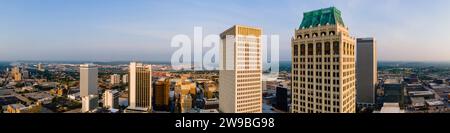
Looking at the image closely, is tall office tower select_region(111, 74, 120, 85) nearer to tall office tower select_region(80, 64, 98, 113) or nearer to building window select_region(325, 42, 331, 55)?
tall office tower select_region(80, 64, 98, 113)

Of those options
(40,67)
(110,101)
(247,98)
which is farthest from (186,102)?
(40,67)

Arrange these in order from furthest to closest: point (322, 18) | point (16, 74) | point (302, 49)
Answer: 1. point (302, 49)
2. point (322, 18)
3. point (16, 74)

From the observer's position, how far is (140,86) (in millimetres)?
12984

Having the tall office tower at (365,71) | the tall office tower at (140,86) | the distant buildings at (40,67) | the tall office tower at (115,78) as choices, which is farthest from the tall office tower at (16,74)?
the tall office tower at (365,71)

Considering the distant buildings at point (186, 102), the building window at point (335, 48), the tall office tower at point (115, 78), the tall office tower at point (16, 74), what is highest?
the building window at point (335, 48)

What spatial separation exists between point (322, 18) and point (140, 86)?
31.7 feet

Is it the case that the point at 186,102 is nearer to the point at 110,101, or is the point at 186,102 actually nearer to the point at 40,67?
the point at 110,101

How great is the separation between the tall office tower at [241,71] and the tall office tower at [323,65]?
19.1 ft

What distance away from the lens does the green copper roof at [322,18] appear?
17.2 feet

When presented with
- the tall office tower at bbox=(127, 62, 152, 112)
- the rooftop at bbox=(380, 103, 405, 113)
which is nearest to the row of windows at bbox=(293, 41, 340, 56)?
the rooftop at bbox=(380, 103, 405, 113)

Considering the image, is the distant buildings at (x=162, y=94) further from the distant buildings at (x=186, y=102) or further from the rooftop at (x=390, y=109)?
the rooftop at (x=390, y=109)

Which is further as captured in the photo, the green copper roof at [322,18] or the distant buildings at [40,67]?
the green copper roof at [322,18]
